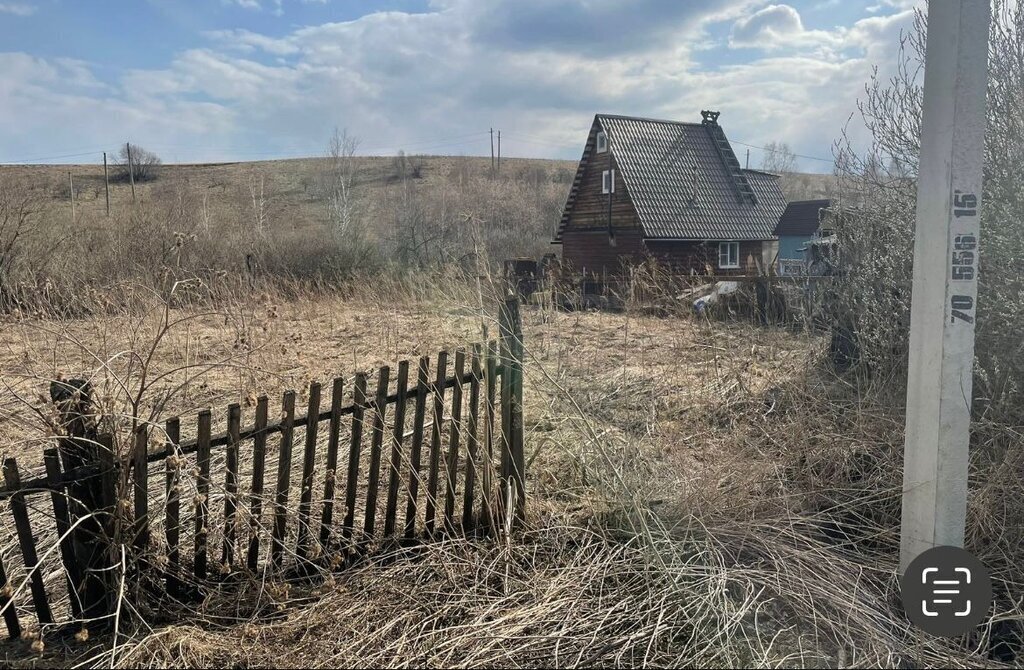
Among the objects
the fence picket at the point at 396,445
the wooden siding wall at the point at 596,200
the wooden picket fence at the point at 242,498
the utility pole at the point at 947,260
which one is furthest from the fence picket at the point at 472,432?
the wooden siding wall at the point at 596,200

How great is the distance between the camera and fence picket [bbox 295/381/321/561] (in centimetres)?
339

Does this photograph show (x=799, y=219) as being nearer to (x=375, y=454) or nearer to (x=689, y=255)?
(x=689, y=255)

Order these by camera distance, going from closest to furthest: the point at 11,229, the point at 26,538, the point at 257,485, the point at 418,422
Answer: the point at 26,538 → the point at 257,485 → the point at 418,422 → the point at 11,229

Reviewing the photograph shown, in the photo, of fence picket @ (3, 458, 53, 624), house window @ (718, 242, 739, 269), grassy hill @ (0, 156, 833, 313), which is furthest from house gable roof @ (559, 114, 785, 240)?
fence picket @ (3, 458, 53, 624)

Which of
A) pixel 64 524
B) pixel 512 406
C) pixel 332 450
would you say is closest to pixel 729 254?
pixel 512 406

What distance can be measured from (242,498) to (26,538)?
0.87m

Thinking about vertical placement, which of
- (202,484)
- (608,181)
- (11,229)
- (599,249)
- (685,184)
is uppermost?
(608,181)

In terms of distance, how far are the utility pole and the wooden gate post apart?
3664mm

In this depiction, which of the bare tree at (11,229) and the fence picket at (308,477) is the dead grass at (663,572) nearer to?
the fence picket at (308,477)

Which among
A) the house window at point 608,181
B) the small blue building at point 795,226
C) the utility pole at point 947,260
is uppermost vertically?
the house window at point 608,181

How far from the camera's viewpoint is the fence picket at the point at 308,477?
3.39 metres

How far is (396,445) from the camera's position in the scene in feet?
12.1

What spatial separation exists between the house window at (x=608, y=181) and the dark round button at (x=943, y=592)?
25.8 metres

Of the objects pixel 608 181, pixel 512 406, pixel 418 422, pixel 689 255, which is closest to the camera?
pixel 418 422
